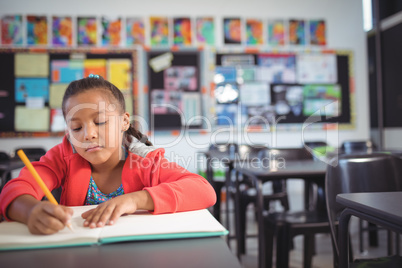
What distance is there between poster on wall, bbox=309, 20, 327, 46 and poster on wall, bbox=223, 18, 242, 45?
3.37 feet

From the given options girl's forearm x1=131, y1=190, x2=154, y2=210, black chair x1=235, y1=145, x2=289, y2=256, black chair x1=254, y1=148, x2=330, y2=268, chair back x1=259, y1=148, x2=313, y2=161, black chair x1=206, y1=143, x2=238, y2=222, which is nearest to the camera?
girl's forearm x1=131, y1=190, x2=154, y2=210

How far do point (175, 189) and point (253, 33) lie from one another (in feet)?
13.7

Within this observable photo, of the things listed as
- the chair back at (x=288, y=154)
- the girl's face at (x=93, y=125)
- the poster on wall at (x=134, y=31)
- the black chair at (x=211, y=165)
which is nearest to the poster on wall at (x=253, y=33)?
the poster on wall at (x=134, y=31)

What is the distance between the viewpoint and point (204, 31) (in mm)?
4492

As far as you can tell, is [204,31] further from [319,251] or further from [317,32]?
[319,251]

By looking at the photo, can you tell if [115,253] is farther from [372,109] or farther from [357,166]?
Result: [372,109]

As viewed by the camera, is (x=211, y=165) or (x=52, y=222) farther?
(x=211, y=165)

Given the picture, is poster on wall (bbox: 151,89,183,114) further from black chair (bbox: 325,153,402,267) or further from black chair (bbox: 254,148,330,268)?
black chair (bbox: 325,153,402,267)

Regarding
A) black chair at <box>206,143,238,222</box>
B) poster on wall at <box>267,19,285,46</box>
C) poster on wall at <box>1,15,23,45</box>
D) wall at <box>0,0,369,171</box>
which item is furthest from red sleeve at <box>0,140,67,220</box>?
poster on wall at <box>267,19,285,46</box>

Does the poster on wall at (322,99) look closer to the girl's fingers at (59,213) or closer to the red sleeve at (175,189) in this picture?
the red sleeve at (175,189)

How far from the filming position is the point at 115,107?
1.03 metres

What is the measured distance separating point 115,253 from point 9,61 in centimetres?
451

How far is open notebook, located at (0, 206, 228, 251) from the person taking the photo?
54cm

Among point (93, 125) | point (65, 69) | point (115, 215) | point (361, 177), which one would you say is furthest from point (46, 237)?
point (65, 69)
